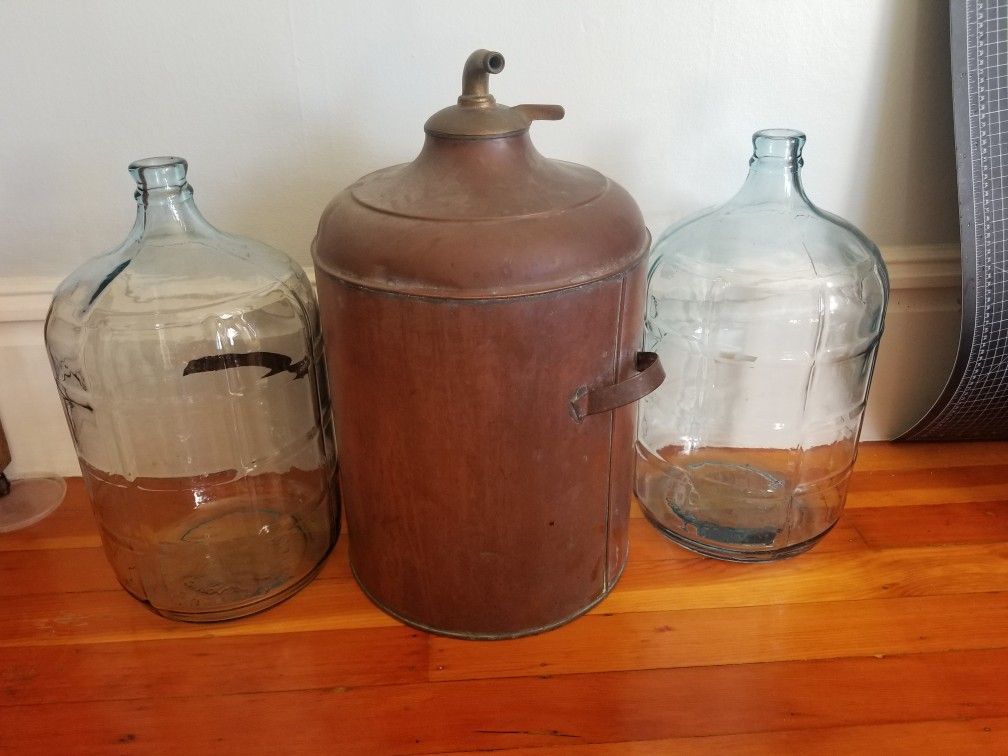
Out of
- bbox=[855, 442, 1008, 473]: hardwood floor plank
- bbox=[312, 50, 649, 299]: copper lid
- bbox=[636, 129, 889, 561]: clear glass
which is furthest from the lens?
bbox=[855, 442, 1008, 473]: hardwood floor plank

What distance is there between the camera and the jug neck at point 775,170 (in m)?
1.09

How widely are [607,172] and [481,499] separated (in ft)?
1.85

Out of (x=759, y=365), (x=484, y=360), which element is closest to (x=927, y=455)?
(x=759, y=365)

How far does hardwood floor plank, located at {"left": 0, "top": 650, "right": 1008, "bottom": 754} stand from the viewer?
0.94m

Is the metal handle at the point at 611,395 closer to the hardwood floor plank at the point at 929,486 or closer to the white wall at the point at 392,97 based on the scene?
the white wall at the point at 392,97

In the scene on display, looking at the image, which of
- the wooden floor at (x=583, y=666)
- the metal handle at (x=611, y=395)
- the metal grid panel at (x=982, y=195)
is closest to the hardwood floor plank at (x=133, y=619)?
the wooden floor at (x=583, y=666)

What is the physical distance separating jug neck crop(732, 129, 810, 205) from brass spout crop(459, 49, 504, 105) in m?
0.39

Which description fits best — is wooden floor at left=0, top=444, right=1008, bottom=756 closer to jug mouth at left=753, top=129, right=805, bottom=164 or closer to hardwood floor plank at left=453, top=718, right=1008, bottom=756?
hardwood floor plank at left=453, top=718, right=1008, bottom=756

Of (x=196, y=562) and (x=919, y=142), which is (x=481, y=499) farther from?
(x=919, y=142)

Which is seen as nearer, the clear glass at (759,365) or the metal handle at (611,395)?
the metal handle at (611,395)

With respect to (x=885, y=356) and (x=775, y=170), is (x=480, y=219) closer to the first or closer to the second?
(x=775, y=170)

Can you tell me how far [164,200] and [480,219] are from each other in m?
0.41

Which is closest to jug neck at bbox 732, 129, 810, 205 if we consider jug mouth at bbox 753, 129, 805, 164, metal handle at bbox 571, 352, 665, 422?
jug mouth at bbox 753, 129, 805, 164

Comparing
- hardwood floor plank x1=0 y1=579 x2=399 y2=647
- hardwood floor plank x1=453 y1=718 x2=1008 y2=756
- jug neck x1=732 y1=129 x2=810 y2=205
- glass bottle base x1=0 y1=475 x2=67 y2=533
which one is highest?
jug neck x1=732 y1=129 x2=810 y2=205
